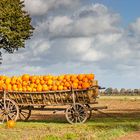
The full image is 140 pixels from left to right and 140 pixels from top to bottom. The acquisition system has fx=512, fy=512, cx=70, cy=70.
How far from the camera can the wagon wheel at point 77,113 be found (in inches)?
886

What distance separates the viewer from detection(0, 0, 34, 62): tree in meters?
46.6

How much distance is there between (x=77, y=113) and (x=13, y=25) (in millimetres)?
26597

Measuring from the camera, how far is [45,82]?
22953 millimetres

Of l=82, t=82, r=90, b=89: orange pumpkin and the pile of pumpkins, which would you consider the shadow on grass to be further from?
the pile of pumpkins

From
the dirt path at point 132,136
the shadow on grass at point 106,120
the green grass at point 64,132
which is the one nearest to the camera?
the dirt path at point 132,136

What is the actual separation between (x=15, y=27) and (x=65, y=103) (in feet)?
87.1

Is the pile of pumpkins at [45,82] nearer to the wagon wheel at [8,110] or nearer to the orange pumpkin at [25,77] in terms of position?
the orange pumpkin at [25,77]

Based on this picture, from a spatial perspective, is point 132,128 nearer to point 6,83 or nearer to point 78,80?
point 78,80

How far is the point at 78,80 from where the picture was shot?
22562 mm

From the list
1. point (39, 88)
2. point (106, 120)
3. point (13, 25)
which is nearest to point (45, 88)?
point (39, 88)

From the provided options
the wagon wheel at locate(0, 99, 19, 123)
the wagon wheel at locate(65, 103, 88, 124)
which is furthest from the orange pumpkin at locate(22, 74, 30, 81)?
the wagon wheel at locate(65, 103, 88, 124)

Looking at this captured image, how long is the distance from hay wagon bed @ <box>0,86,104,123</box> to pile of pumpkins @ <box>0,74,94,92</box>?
0.19 metres

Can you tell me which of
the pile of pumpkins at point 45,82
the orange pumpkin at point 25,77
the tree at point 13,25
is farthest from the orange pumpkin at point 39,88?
the tree at point 13,25

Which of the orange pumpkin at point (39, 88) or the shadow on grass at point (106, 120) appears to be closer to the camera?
the shadow on grass at point (106, 120)
